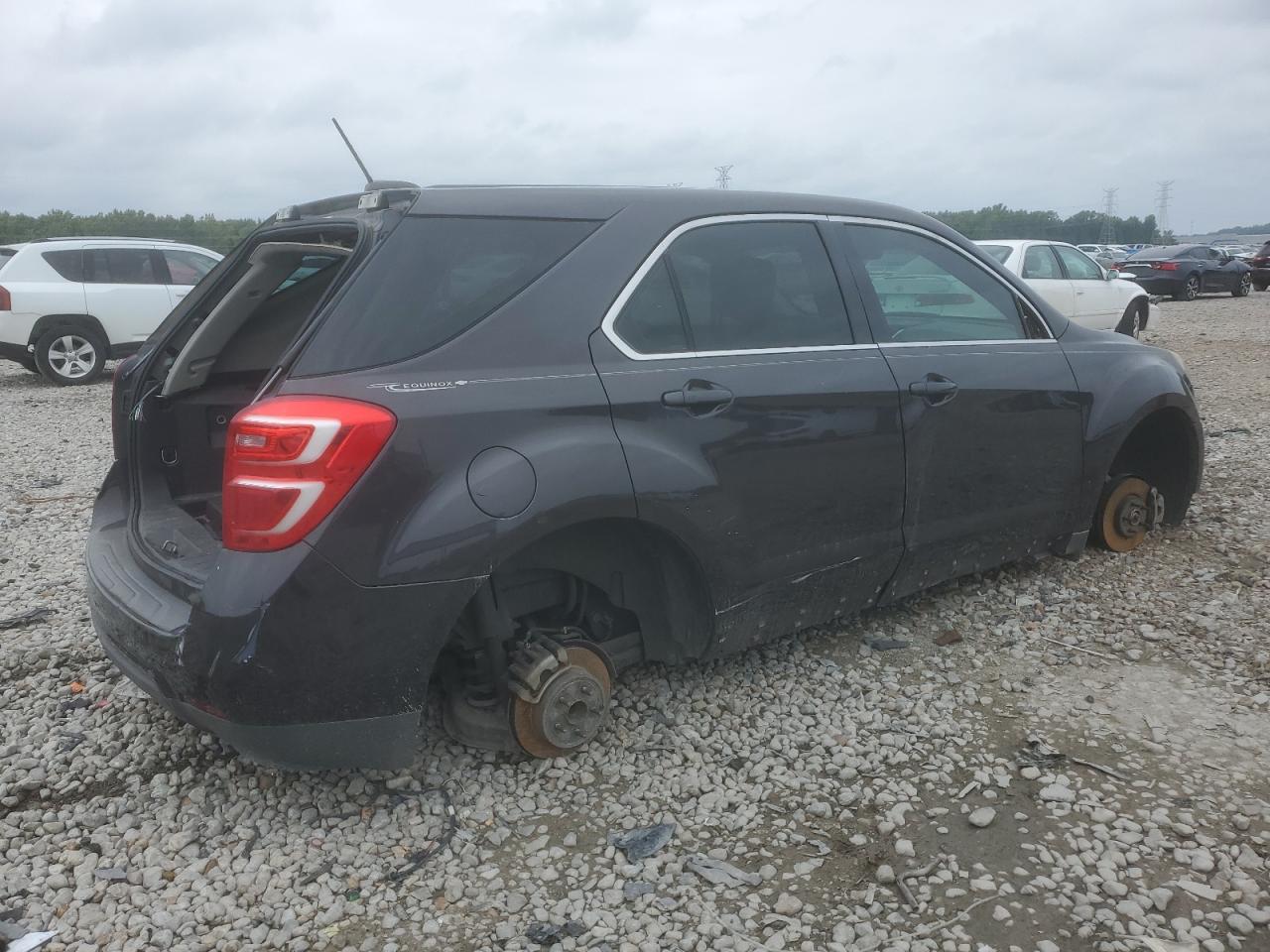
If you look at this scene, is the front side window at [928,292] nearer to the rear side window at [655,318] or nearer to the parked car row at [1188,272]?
the rear side window at [655,318]

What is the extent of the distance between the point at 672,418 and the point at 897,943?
4.86ft

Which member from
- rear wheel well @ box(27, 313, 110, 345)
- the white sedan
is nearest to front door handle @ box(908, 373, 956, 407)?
the white sedan

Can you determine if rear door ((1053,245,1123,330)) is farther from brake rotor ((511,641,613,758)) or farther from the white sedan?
brake rotor ((511,641,613,758))

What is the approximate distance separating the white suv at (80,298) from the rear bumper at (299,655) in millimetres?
10998

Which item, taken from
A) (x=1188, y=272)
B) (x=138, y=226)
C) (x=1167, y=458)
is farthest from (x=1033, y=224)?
(x=1167, y=458)

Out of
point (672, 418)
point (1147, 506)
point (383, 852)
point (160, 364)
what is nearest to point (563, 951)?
point (383, 852)

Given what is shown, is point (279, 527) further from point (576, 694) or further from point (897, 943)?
point (897, 943)

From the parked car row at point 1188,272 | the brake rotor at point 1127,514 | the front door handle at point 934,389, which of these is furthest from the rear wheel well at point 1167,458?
the parked car row at point 1188,272

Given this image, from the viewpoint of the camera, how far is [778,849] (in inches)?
107

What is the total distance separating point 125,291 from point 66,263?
72cm

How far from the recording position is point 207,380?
363cm

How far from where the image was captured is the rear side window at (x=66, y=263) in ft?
41.6

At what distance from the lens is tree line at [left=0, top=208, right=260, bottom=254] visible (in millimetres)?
29453

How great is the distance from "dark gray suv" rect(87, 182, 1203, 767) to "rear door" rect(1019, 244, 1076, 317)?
29.7 ft
